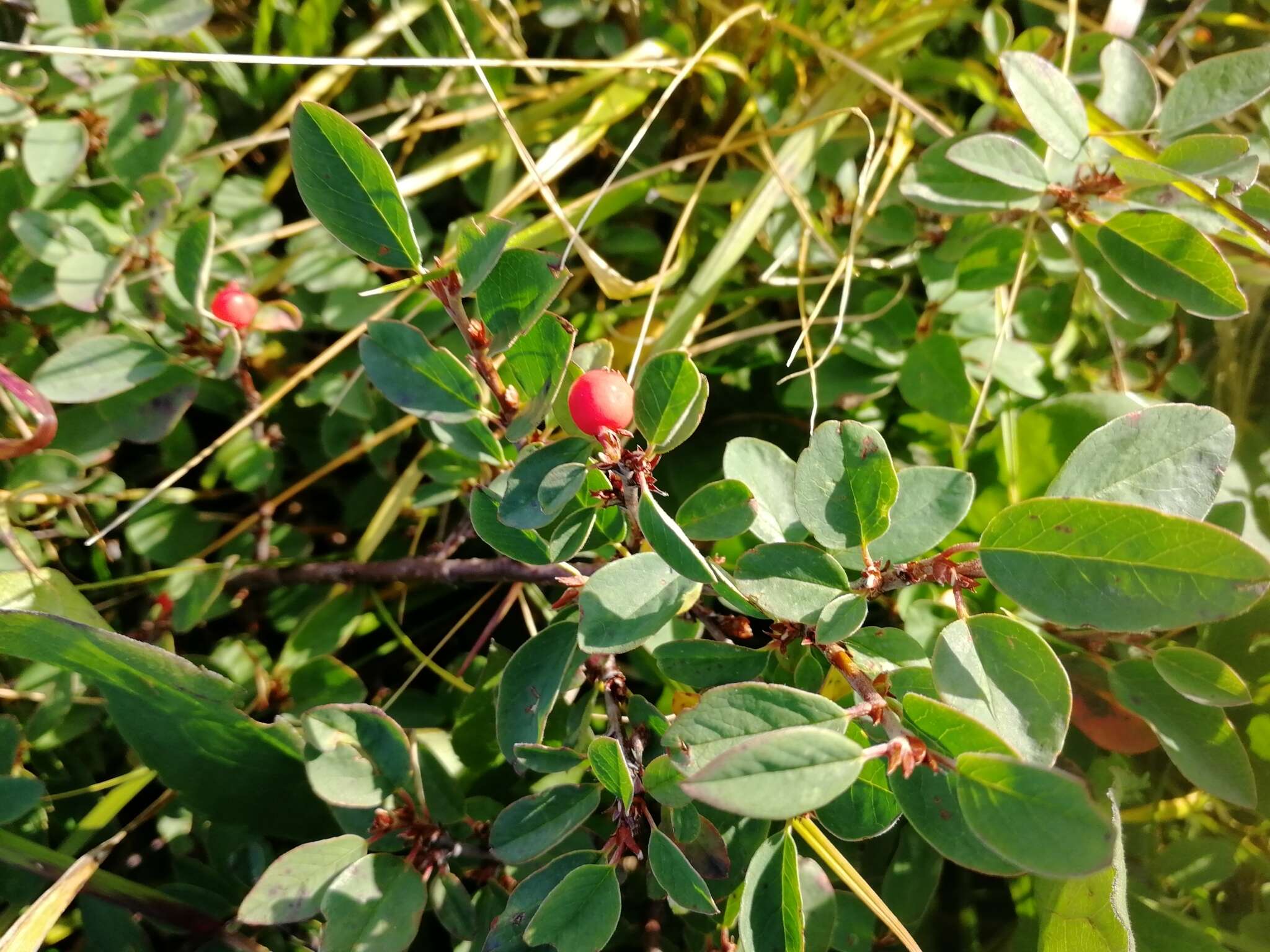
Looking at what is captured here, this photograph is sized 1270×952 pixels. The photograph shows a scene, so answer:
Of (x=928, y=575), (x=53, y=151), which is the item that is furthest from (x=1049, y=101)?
(x=53, y=151)

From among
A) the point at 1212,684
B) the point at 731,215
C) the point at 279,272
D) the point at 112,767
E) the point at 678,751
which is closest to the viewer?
the point at 678,751

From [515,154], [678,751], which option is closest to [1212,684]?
[678,751]

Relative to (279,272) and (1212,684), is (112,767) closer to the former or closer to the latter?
(279,272)

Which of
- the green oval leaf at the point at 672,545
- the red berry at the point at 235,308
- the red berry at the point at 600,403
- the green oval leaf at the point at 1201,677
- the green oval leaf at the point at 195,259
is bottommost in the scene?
the green oval leaf at the point at 1201,677

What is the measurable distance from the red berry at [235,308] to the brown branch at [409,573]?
298 millimetres

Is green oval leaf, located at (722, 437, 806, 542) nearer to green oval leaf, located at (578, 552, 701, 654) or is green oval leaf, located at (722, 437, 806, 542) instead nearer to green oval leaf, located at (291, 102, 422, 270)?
A: green oval leaf, located at (578, 552, 701, 654)

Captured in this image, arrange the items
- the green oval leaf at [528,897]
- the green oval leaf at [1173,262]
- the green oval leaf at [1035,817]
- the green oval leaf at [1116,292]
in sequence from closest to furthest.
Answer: the green oval leaf at [1035,817]
the green oval leaf at [528,897]
the green oval leaf at [1173,262]
the green oval leaf at [1116,292]

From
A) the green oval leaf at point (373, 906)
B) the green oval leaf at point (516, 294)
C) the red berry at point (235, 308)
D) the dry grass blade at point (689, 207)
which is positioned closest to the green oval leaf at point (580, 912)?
the green oval leaf at point (373, 906)

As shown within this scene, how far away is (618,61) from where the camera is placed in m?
1.17

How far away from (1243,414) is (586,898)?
3.59 feet

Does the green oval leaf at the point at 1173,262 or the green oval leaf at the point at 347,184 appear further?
the green oval leaf at the point at 1173,262

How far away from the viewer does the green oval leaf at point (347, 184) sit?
1.90 ft

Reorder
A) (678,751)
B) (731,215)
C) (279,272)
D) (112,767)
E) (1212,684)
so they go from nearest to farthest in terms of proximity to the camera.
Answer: (678,751) → (1212,684) → (112,767) → (279,272) → (731,215)

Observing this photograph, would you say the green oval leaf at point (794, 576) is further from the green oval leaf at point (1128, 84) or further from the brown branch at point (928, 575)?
the green oval leaf at point (1128, 84)
